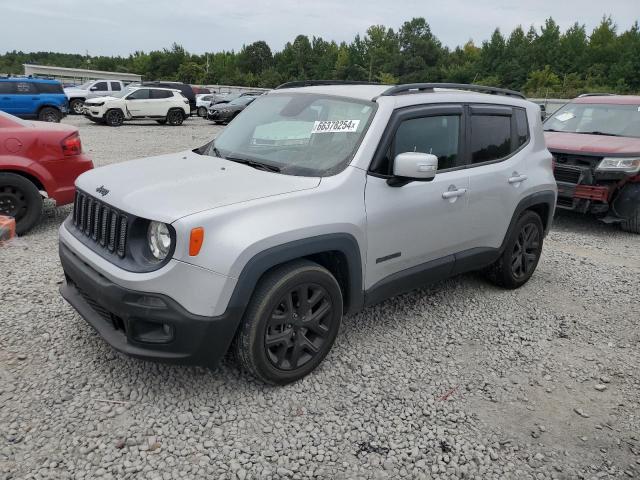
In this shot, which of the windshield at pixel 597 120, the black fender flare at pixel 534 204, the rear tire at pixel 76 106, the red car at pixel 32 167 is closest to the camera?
the black fender flare at pixel 534 204

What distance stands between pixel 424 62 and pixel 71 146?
258 feet

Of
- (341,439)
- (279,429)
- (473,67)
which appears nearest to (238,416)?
(279,429)

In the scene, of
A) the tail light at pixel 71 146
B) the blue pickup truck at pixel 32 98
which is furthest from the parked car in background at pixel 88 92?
the tail light at pixel 71 146

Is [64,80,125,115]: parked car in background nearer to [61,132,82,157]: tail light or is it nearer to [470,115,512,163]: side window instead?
[61,132,82,157]: tail light

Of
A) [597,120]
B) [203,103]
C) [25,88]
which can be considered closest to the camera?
[597,120]

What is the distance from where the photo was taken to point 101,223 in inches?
123

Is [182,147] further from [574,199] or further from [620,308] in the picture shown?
[620,308]

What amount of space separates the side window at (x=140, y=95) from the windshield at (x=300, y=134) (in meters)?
19.0

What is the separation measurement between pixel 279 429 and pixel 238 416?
25 centimetres

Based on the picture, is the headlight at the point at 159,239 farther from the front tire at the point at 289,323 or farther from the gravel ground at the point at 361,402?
the gravel ground at the point at 361,402

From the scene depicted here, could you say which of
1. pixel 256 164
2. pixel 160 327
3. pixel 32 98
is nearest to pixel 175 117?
pixel 32 98

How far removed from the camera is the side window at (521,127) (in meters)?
4.71

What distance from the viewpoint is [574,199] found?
23.9 ft

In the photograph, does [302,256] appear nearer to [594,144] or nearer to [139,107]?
[594,144]
